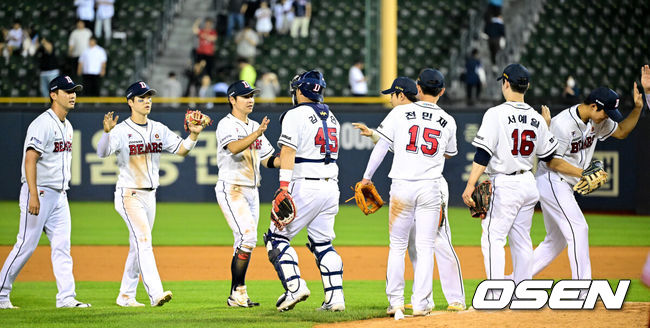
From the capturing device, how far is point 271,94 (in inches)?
813

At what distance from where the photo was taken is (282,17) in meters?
23.8

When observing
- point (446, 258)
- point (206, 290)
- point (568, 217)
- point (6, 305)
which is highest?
point (568, 217)

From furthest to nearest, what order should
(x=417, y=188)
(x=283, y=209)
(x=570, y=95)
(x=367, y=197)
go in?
1. (x=570, y=95)
2. (x=367, y=197)
3. (x=283, y=209)
4. (x=417, y=188)

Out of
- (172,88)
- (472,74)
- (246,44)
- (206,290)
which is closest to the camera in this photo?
(206,290)

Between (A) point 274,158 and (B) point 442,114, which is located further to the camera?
(A) point 274,158

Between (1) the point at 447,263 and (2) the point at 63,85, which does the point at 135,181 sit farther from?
(1) the point at 447,263

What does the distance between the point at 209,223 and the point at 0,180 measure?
578 centimetres

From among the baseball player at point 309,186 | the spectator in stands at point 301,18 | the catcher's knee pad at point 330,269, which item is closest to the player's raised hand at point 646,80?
the baseball player at point 309,186

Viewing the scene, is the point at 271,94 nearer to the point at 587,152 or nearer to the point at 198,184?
the point at 198,184

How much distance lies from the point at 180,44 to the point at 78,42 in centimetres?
377

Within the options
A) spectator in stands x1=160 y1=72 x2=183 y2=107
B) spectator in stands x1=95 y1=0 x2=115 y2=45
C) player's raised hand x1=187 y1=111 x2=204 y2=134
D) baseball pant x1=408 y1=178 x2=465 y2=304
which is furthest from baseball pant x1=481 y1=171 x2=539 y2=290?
spectator in stands x1=95 y1=0 x2=115 y2=45

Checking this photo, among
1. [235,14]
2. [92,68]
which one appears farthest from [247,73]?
[92,68]

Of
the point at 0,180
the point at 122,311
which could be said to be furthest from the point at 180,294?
the point at 0,180

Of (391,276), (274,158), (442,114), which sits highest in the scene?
(442,114)
